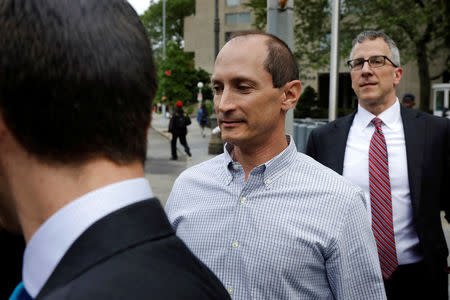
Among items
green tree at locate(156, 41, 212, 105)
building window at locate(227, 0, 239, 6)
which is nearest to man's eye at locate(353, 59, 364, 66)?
green tree at locate(156, 41, 212, 105)

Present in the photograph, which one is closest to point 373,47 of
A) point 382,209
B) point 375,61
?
point 375,61

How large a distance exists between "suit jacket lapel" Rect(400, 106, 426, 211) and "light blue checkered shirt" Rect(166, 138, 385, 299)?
91 cm

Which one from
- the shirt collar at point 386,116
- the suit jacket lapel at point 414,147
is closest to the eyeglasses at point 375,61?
the shirt collar at point 386,116

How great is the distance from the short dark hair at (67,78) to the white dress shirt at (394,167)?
2189 mm

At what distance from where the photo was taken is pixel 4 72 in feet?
2.47

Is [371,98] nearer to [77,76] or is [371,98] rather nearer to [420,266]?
[420,266]

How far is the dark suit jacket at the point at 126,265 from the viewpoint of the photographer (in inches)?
27.1

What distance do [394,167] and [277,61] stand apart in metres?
1.16

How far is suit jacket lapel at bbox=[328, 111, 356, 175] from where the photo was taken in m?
2.90

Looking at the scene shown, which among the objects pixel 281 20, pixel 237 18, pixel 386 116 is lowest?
pixel 386 116

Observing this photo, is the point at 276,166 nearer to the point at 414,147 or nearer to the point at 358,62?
the point at 414,147

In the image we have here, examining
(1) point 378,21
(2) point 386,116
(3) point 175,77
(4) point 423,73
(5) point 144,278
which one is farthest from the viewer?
(3) point 175,77

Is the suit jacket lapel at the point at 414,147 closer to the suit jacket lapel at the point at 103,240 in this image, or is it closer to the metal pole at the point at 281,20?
the metal pole at the point at 281,20

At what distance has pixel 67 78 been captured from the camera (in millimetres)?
756
